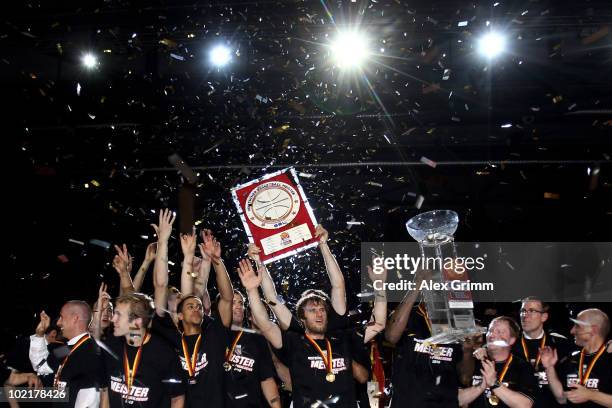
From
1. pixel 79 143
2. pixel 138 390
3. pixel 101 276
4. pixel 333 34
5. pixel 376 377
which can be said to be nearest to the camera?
pixel 138 390

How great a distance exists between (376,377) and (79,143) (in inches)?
168

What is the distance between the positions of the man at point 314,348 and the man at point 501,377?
712mm

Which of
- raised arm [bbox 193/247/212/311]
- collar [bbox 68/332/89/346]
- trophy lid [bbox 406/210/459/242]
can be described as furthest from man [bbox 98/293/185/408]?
trophy lid [bbox 406/210/459/242]

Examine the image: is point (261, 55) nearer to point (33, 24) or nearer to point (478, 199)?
point (33, 24)

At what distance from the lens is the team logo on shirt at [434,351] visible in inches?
158

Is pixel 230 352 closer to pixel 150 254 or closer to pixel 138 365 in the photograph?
pixel 138 365

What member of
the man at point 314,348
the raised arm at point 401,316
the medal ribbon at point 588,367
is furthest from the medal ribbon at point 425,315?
the medal ribbon at point 588,367

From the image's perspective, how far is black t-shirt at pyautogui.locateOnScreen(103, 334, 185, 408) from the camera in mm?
3703

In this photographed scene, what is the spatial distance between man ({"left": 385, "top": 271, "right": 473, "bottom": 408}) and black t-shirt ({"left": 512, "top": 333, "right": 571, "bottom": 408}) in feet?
1.52

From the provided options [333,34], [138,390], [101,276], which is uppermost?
[333,34]

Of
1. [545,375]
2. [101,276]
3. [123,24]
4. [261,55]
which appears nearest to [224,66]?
[261,55]

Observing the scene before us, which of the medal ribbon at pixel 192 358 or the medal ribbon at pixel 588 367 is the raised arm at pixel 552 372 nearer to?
the medal ribbon at pixel 588 367

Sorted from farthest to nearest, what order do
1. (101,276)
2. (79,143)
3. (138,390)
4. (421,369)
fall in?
(101,276), (79,143), (421,369), (138,390)

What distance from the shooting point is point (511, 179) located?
7.21 meters
